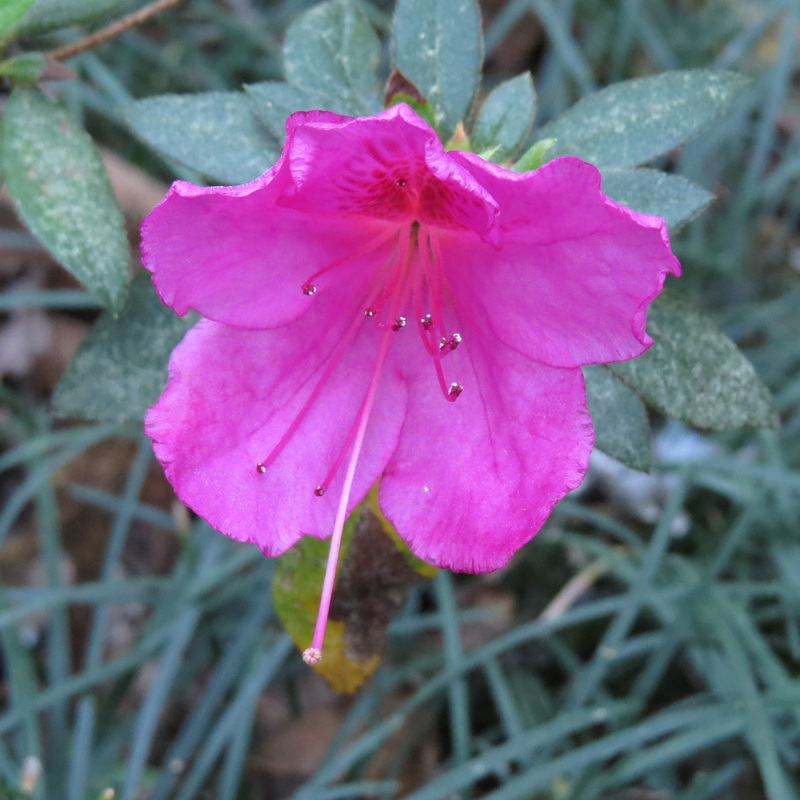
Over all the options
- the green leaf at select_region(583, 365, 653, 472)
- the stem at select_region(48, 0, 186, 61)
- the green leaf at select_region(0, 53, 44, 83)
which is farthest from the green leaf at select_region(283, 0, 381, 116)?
the green leaf at select_region(583, 365, 653, 472)

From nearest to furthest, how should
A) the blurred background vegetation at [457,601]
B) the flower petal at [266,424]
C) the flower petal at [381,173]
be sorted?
1. the flower petal at [381,173]
2. the flower petal at [266,424]
3. the blurred background vegetation at [457,601]

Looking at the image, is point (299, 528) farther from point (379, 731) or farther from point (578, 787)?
point (578, 787)

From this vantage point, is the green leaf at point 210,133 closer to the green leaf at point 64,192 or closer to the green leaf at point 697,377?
the green leaf at point 64,192

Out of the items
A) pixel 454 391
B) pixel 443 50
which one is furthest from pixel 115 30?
pixel 454 391

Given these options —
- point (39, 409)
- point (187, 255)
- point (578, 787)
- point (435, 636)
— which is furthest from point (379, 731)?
point (39, 409)

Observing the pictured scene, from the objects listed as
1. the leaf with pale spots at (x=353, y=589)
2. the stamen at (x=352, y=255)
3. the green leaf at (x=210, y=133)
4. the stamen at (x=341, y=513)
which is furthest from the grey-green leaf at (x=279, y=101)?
the leaf with pale spots at (x=353, y=589)

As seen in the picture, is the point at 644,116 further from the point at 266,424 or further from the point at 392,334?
the point at 266,424

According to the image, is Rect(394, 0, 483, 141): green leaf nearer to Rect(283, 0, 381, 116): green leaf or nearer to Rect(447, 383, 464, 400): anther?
Rect(283, 0, 381, 116): green leaf
